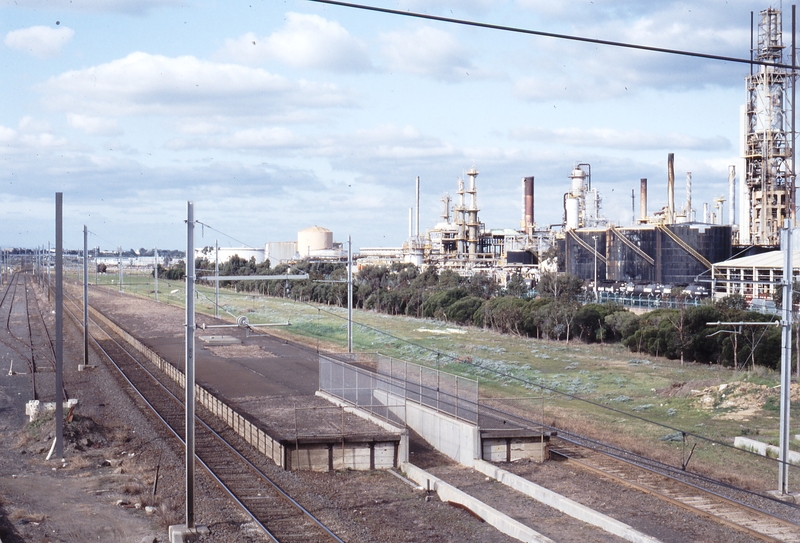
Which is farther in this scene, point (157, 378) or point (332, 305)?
point (332, 305)

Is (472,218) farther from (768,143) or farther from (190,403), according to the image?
(190,403)

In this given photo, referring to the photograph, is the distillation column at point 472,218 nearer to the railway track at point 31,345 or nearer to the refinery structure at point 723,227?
the refinery structure at point 723,227

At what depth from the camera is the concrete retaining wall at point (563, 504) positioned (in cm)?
1185

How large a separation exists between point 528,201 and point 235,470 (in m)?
78.7

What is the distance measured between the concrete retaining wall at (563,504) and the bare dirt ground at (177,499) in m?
0.30

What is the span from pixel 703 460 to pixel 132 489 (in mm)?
11156

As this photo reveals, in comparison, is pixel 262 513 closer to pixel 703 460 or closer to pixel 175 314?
pixel 703 460

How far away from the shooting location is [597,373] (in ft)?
99.0

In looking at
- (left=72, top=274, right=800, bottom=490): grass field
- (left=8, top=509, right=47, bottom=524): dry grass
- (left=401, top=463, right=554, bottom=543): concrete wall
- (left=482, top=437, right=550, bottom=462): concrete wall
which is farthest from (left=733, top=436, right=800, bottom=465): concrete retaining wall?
(left=8, top=509, right=47, bottom=524): dry grass

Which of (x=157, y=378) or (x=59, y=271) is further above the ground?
(x=59, y=271)

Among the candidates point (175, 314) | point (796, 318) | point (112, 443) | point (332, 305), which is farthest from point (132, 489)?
point (332, 305)

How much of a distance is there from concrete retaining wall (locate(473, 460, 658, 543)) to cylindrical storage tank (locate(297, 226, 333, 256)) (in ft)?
336

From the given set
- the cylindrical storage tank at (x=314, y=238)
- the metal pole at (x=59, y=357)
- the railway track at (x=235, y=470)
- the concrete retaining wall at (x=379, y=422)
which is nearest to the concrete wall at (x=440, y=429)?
the concrete retaining wall at (x=379, y=422)

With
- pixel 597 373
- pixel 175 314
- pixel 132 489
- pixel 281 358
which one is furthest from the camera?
pixel 175 314
